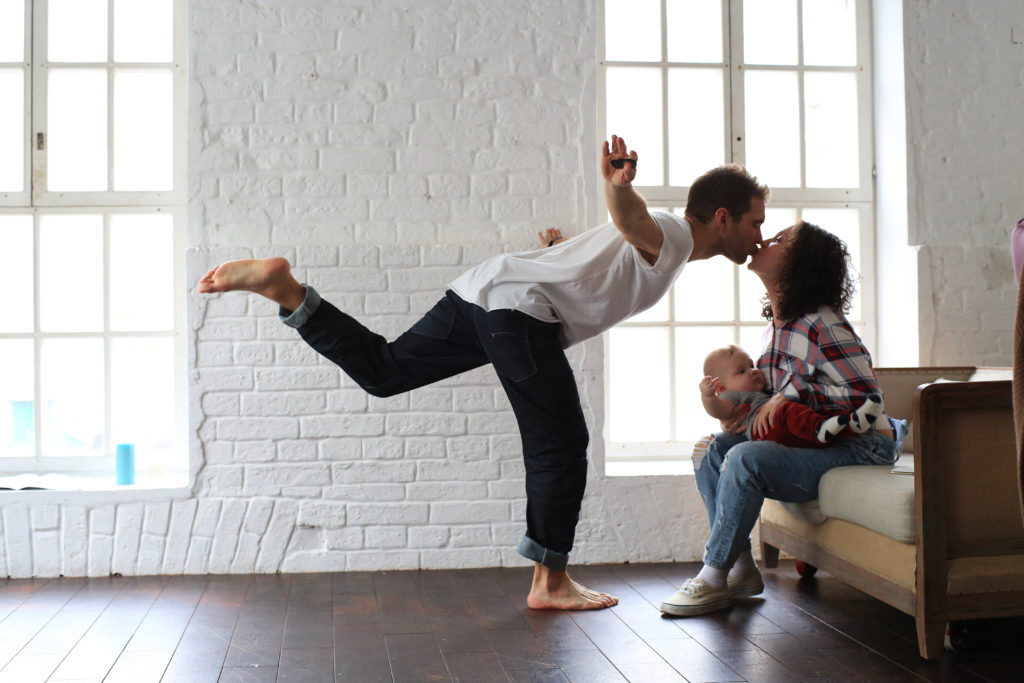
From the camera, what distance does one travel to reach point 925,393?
2.44m

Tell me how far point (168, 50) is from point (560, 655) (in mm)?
3006

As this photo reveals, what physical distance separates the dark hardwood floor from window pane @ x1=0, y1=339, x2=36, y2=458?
25.4 inches

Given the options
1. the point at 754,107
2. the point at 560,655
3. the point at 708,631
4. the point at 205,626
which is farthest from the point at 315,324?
the point at 754,107

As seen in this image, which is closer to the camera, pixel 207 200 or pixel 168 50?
pixel 207 200

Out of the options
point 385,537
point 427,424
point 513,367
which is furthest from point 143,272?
point 513,367

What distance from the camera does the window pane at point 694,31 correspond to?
4223 mm

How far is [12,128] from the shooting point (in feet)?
13.1

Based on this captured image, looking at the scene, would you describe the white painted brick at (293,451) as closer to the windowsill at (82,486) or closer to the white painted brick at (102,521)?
the windowsill at (82,486)

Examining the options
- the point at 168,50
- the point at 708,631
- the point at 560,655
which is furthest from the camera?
the point at 168,50

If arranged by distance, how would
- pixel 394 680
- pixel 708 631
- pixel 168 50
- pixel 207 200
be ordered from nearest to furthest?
pixel 394 680 < pixel 708 631 < pixel 207 200 < pixel 168 50

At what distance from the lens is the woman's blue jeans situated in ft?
9.48

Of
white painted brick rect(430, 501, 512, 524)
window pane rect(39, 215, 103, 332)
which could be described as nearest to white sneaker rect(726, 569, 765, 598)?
white painted brick rect(430, 501, 512, 524)

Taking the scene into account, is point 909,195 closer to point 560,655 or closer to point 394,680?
point 560,655

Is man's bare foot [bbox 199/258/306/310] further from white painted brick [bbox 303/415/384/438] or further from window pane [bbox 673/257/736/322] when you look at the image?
window pane [bbox 673/257/736/322]
